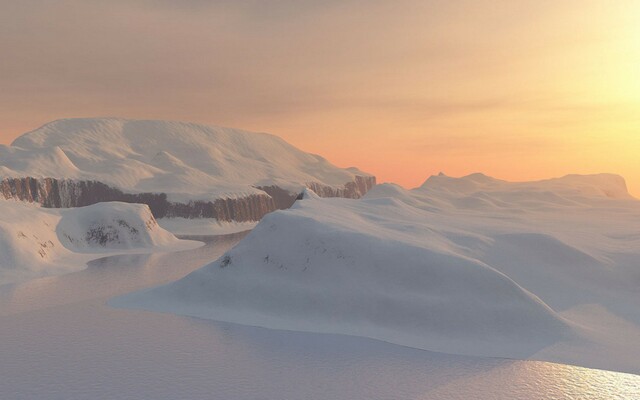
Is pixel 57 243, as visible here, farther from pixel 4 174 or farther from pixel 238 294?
pixel 4 174

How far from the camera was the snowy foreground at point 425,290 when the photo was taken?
100.0ft

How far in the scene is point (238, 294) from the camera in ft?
126

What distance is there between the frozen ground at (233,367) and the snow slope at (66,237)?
20973mm

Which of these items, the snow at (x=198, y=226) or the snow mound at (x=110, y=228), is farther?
the snow at (x=198, y=226)

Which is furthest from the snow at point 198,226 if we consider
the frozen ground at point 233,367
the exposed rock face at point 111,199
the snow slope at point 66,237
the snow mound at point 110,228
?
the frozen ground at point 233,367

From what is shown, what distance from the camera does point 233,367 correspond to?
25453 mm

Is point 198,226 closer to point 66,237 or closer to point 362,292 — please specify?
point 66,237

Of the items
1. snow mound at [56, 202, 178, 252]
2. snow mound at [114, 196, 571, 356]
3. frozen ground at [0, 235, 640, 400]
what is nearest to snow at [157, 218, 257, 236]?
snow mound at [56, 202, 178, 252]

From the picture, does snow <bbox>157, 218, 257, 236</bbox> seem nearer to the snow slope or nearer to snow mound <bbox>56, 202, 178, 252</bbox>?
the snow slope

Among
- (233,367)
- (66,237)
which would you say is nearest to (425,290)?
(233,367)

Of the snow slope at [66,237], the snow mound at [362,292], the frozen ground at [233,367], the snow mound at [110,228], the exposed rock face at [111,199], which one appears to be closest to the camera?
the frozen ground at [233,367]

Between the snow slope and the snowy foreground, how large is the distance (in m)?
19.8

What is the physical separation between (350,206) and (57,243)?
119 feet

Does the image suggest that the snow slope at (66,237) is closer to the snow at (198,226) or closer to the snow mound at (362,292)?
the snow mound at (362,292)
